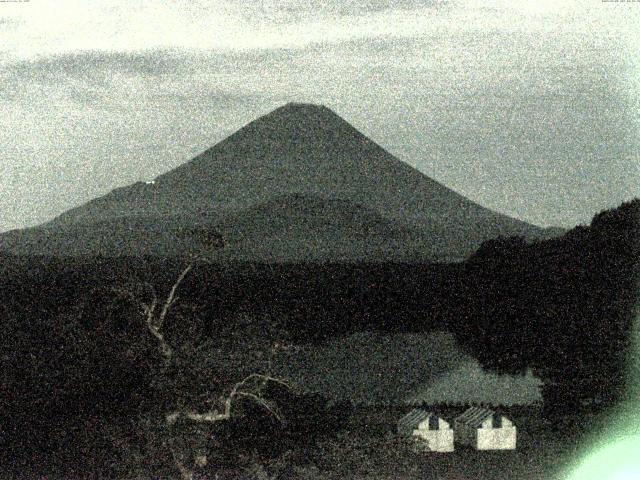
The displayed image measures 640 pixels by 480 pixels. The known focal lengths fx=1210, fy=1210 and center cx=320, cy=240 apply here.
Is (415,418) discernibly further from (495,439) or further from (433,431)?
(495,439)

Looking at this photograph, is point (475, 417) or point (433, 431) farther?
point (475, 417)

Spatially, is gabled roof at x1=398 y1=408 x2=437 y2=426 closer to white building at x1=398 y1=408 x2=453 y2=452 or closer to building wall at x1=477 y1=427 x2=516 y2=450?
white building at x1=398 y1=408 x2=453 y2=452

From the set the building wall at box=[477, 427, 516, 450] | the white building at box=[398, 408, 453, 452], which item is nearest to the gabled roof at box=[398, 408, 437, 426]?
the white building at box=[398, 408, 453, 452]

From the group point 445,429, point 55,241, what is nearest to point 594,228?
point 445,429

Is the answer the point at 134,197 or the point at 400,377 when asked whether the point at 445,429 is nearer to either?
the point at 400,377

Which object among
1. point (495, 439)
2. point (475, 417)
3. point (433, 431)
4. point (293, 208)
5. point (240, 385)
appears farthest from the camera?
point (293, 208)

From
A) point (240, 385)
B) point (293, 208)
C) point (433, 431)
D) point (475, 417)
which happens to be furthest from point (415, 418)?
point (293, 208)
